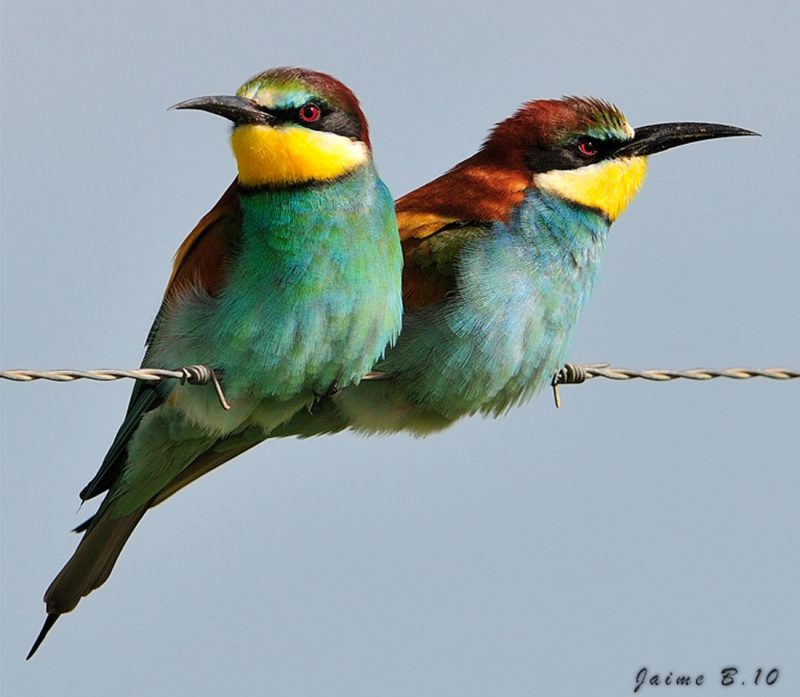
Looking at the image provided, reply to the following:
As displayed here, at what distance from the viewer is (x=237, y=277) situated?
3.89 m

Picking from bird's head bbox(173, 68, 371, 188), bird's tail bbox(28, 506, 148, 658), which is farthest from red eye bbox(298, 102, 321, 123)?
bird's tail bbox(28, 506, 148, 658)

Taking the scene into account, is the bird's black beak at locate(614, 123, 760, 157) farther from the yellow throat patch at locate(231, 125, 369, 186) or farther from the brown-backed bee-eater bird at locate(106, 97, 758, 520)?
the yellow throat patch at locate(231, 125, 369, 186)

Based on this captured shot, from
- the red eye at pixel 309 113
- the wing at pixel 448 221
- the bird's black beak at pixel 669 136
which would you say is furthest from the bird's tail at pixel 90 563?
the bird's black beak at pixel 669 136

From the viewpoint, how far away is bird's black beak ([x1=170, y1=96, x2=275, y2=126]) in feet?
12.4

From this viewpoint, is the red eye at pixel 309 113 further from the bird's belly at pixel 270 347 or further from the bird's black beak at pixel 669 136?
the bird's black beak at pixel 669 136

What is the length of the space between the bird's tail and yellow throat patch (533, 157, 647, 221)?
1222 millimetres

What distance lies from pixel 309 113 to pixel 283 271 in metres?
0.35

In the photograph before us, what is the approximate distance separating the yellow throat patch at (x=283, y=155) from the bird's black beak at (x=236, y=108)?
0.02 meters

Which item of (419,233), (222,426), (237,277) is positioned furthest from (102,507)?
(419,233)

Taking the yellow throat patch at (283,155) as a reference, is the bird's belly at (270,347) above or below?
below

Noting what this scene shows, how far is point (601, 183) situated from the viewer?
4.28 meters

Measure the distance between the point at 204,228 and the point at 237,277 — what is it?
195 mm

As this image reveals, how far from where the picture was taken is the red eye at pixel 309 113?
3893 mm

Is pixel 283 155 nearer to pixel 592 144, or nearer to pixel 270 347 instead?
pixel 270 347
